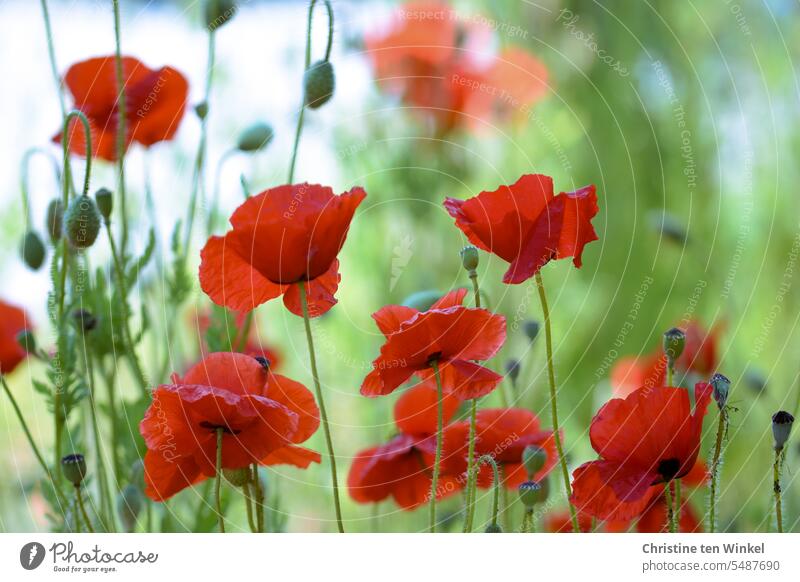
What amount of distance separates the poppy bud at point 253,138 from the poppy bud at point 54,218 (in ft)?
0.36

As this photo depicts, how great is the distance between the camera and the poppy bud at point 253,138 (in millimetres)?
565

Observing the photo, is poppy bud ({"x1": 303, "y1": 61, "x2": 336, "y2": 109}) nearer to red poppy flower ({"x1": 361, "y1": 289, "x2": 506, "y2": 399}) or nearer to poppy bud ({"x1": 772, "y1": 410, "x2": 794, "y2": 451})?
red poppy flower ({"x1": 361, "y1": 289, "x2": 506, "y2": 399})

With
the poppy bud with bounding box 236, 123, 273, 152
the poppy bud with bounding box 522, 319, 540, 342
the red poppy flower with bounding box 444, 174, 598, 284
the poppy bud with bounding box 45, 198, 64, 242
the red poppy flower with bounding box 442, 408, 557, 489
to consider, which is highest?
the poppy bud with bounding box 236, 123, 273, 152

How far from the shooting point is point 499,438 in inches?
20.8

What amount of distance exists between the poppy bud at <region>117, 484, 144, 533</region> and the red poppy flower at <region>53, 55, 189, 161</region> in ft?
0.72

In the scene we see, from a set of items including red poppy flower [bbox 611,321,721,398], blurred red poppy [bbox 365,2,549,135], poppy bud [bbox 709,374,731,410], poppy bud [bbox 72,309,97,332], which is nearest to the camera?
poppy bud [bbox 709,374,731,410]

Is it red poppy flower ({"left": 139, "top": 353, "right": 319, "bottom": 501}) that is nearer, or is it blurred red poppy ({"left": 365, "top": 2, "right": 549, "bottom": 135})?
red poppy flower ({"left": 139, "top": 353, "right": 319, "bottom": 501})

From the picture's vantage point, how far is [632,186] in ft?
4.28

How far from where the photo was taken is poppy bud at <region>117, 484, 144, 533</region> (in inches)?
20.6

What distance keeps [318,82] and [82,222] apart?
0.46 ft

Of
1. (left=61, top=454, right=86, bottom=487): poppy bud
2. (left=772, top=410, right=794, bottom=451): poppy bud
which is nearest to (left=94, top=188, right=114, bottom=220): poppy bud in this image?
(left=61, top=454, right=86, bottom=487): poppy bud

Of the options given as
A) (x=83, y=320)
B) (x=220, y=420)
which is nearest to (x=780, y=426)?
(x=220, y=420)

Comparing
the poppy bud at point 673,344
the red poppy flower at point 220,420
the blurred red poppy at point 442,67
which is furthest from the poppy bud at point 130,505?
the blurred red poppy at point 442,67
